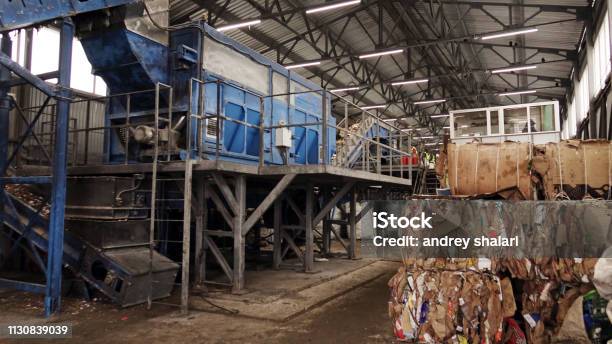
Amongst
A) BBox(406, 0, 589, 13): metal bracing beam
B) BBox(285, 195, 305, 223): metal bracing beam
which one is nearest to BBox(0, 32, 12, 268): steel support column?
BBox(285, 195, 305, 223): metal bracing beam

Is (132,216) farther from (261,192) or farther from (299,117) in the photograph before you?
(299,117)

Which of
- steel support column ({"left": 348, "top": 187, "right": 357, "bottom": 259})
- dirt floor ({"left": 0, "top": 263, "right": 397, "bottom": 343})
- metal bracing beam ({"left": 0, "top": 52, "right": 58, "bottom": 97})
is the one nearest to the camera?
dirt floor ({"left": 0, "top": 263, "right": 397, "bottom": 343})

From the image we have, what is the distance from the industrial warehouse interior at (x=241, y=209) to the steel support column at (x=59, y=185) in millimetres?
22

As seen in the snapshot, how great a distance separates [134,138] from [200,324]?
12.0 ft

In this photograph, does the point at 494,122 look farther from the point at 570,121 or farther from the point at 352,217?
the point at 570,121

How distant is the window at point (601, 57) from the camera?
1344cm

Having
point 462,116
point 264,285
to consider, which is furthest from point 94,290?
point 462,116

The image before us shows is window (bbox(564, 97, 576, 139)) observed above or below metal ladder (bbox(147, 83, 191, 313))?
above

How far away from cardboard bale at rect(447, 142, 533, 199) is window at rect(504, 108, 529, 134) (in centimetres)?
637

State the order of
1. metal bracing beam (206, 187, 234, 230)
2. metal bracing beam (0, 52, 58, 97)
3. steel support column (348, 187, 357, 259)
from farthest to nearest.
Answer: steel support column (348, 187, 357, 259) → metal bracing beam (206, 187, 234, 230) → metal bracing beam (0, 52, 58, 97)

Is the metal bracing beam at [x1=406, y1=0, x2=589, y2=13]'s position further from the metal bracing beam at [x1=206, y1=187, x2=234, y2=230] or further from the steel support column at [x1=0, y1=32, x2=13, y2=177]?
the steel support column at [x1=0, y1=32, x2=13, y2=177]

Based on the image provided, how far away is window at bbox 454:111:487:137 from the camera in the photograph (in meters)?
12.3

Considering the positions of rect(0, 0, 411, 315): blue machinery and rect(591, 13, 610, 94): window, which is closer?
rect(0, 0, 411, 315): blue machinery

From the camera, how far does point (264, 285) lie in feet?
30.4
